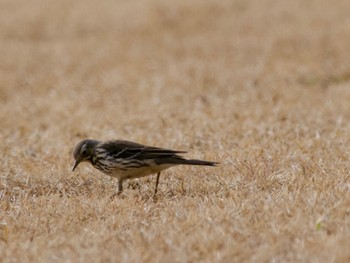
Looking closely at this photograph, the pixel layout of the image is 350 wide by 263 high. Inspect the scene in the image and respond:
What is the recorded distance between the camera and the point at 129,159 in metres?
6.89

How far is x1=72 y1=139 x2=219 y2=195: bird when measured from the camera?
6762 millimetres

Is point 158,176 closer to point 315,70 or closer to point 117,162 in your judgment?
point 117,162

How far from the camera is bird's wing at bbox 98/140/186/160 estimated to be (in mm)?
6785

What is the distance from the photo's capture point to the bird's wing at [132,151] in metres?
6.79

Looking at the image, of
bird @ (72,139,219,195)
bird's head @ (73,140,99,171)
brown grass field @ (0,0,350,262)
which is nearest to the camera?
brown grass field @ (0,0,350,262)

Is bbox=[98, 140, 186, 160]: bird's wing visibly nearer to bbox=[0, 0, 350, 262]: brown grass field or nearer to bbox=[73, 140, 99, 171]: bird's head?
bbox=[73, 140, 99, 171]: bird's head

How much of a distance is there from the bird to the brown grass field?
226 millimetres

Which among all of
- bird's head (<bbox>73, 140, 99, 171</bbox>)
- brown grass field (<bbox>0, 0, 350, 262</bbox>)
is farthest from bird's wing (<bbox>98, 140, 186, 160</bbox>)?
brown grass field (<bbox>0, 0, 350, 262</bbox>)

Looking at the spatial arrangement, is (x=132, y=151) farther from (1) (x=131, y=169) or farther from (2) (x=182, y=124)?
(2) (x=182, y=124)

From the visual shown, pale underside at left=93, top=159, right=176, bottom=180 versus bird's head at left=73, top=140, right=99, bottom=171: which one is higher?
bird's head at left=73, top=140, right=99, bottom=171

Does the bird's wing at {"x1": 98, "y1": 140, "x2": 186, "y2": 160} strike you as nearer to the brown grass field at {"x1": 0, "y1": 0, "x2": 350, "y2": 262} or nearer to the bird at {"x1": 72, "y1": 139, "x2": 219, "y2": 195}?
the bird at {"x1": 72, "y1": 139, "x2": 219, "y2": 195}

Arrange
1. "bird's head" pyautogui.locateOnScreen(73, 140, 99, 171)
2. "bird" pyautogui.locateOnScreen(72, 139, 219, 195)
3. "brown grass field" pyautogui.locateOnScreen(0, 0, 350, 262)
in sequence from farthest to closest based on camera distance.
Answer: "bird's head" pyautogui.locateOnScreen(73, 140, 99, 171)
"bird" pyautogui.locateOnScreen(72, 139, 219, 195)
"brown grass field" pyautogui.locateOnScreen(0, 0, 350, 262)

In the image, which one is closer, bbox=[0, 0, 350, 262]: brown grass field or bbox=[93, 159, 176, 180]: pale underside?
bbox=[0, 0, 350, 262]: brown grass field

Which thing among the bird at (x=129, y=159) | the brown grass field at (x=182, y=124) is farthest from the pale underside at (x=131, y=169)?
the brown grass field at (x=182, y=124)
